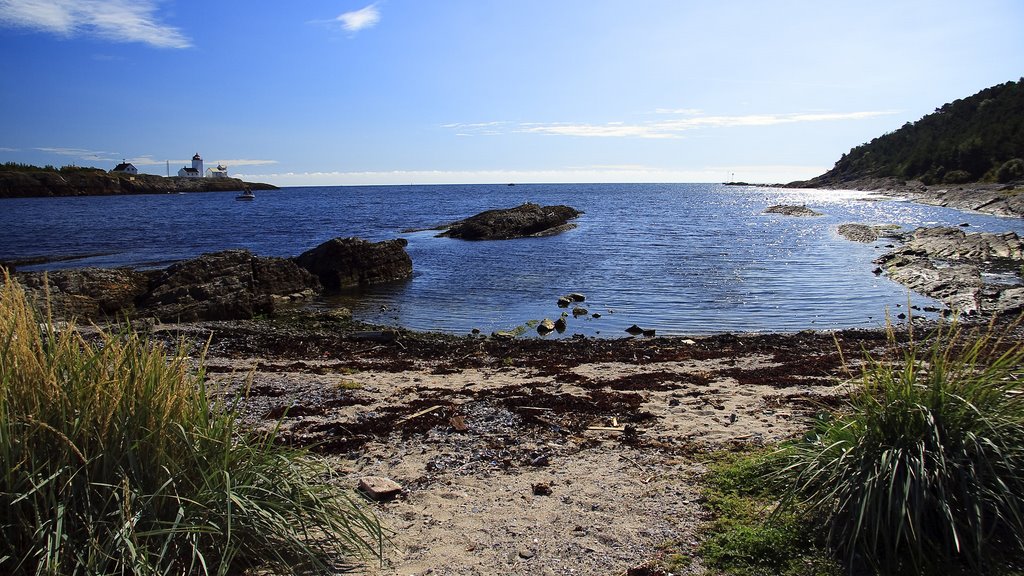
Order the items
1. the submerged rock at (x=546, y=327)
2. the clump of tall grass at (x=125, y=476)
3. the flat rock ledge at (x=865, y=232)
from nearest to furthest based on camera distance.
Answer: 1. the clump of tall grass at (x=125, y=476)
2. the submerged rock at (x=546, y=327)
3. the flat rock ledge at (x=865, y=232)

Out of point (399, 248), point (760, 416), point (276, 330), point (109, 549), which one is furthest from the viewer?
point (399, 248)

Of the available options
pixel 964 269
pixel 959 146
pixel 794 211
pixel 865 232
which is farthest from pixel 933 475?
pixel 959 146

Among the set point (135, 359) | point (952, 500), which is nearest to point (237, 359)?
point (135, 359)

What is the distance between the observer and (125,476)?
343 cm

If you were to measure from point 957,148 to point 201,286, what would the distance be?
9307 cm

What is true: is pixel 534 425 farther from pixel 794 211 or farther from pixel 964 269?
pixel 794 211

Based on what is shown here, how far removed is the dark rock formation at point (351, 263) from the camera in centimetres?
2514

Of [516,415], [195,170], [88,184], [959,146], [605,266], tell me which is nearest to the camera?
[516,415]

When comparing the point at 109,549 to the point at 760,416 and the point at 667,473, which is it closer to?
the point at 667,473

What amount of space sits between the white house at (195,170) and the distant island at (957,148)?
555 ft

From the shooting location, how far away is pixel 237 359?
12.6 metres

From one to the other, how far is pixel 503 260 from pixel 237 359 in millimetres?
20985

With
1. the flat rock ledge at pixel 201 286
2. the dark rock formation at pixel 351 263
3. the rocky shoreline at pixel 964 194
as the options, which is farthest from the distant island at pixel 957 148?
the flat rock ledge at pixel 201 286

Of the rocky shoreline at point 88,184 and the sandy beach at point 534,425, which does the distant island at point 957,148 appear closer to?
the sandy beach at point 534,425
